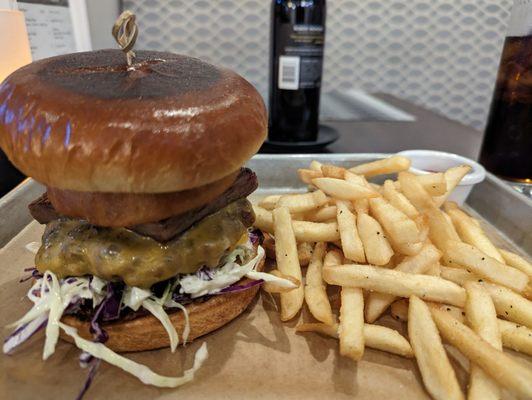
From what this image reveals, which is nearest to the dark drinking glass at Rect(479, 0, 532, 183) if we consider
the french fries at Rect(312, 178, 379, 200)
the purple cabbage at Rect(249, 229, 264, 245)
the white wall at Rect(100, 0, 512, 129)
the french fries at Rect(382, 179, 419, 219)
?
the french fries at Rect(382, 179, 419, 219)

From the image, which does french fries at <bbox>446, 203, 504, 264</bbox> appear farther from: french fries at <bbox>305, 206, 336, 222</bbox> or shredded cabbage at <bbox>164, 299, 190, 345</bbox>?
shredded cabbage at <bbox>164, 299, 190, 345</bbox>

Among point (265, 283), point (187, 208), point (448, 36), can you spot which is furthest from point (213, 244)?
point (448, 36)

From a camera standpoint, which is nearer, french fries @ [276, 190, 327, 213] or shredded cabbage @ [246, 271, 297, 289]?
shredded cabbage @ [246, 271, 297, 289]

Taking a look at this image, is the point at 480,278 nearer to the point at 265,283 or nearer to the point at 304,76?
the point at 265,283

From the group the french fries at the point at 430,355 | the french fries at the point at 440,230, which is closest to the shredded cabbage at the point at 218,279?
the french fries at the point at 430,355

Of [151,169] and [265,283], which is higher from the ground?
[151,169]

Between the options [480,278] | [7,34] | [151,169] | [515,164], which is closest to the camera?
[151,169]

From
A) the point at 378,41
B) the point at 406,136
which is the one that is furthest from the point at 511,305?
the point at 378,41
